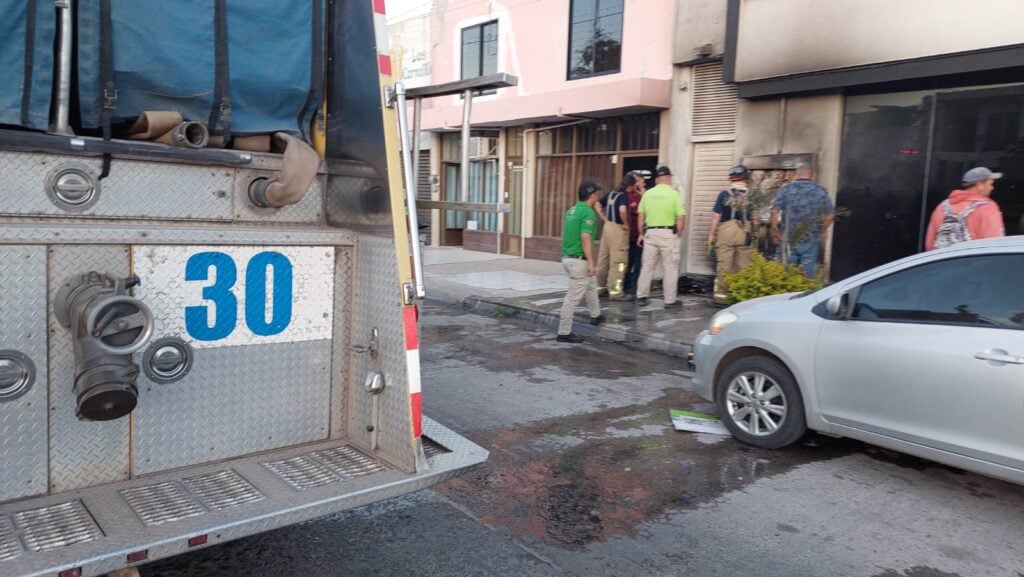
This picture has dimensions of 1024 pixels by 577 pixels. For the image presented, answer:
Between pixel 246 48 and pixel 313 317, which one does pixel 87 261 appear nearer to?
pixel 313 317

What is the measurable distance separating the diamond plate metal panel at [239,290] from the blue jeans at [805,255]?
7.60 metres

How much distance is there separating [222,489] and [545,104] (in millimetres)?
12630

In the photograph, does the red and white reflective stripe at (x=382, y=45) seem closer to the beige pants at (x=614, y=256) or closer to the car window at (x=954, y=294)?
the car window at (x=954, y=294)

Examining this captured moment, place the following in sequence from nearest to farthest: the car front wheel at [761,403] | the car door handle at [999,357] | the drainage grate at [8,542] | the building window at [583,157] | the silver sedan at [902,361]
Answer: the drainage grate at [8,542], the car door handle at [999,357], the silver sedan at [902,361], the car front wheel at [761,403], the building window at [583,157]

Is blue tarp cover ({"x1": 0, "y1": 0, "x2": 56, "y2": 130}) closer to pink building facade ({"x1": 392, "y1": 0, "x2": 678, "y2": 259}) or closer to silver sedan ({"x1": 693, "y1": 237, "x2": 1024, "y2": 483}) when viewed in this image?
silver sedan ({"x1": 693, "y1": 237, "x2": 1024, "y2": 483})

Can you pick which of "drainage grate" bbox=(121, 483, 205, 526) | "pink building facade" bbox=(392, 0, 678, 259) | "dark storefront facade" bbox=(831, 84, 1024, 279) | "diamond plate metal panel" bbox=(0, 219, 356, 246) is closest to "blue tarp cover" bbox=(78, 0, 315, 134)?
"diamond plate metal panel" bbox=(0, 219, 356, 246)

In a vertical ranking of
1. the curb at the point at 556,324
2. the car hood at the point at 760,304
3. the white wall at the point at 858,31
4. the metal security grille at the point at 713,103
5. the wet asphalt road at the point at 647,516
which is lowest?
the wet asphalt road at the point at 647,516

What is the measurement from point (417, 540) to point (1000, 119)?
9.35 m

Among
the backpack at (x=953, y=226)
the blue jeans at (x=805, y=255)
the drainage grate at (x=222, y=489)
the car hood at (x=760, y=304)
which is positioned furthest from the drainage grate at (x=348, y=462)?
the blue jeans at (x=805, y=255)

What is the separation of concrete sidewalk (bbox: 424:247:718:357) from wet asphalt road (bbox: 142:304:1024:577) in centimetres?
315

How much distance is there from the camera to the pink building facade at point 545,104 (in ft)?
44.8

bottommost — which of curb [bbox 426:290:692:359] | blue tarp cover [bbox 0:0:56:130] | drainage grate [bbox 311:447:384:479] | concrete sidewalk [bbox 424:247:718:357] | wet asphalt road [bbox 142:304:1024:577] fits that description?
wet asphalt road [bbox 142:304:1024:577]

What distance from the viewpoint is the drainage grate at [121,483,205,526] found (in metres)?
2.84

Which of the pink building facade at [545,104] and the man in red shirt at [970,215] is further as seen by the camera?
the pink building facade at [545,104]
